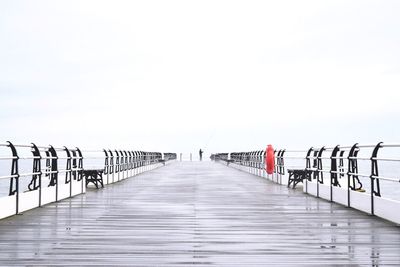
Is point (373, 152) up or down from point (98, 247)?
up

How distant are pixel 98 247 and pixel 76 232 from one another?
1.58 m

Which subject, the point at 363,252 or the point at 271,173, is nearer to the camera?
the point at 363,252

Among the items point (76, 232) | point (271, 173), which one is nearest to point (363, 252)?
point (76, 232)

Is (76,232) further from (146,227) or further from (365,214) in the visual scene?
(365,214)

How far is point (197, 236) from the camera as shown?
353 inches

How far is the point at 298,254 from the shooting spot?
295 inches

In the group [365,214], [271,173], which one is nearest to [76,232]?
[365,214]

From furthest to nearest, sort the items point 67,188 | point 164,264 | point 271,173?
point 271,173
point 67,188
point 164,264

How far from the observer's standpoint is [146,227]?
395 inches

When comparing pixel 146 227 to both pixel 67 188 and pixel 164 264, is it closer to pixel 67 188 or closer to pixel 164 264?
pixel 164 264

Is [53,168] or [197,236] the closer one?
[197,236]

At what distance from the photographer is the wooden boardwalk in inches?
282

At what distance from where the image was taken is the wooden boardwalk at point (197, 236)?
715 cm

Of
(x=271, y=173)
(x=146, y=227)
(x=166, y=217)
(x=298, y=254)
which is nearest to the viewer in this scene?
(x=298, y=254)
